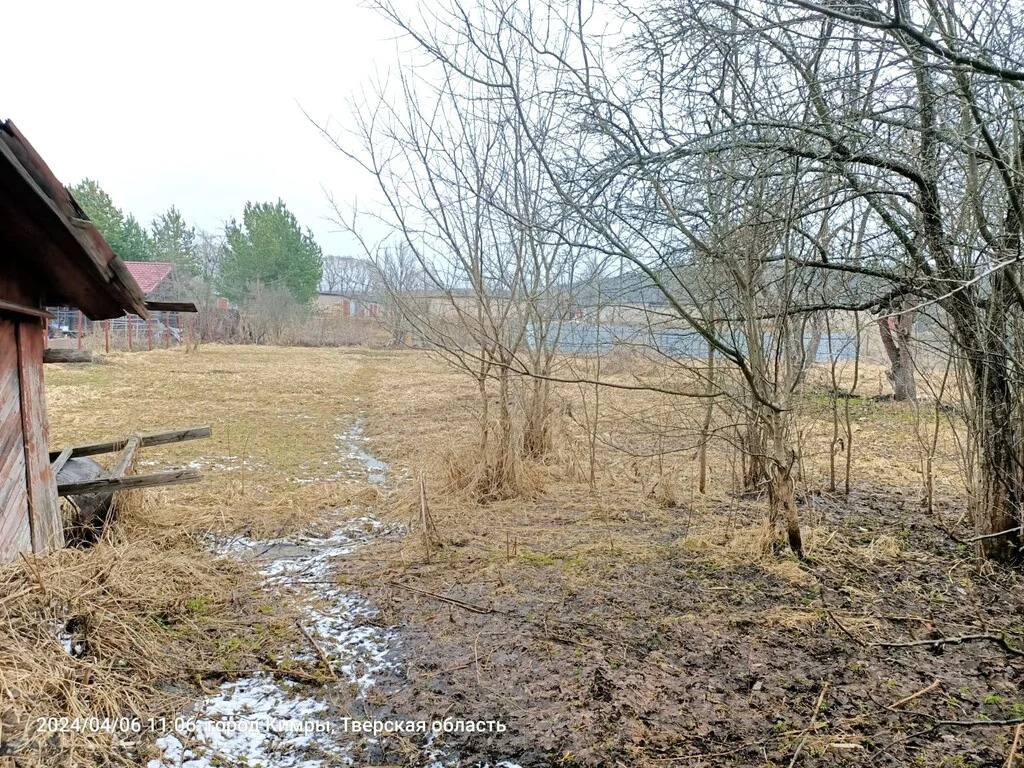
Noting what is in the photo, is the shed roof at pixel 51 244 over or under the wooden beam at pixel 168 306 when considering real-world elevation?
over

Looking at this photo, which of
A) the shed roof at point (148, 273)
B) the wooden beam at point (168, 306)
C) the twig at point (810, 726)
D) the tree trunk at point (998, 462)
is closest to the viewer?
the twig at point (810, 726)

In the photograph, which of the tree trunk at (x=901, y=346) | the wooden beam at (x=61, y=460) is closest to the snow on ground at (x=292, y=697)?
the wooden beam at (x=61, y=460)

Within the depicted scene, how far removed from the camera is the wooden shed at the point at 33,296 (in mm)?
3152

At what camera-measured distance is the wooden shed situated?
3.15 m

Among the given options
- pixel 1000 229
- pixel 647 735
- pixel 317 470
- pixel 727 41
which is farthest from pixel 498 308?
pixel 647 735

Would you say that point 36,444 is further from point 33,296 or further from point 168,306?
point 168,306

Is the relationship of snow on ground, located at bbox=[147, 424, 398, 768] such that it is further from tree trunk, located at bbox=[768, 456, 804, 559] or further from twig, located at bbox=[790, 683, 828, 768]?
tree trunk, located at bbox=[768, 456, 804, 559]

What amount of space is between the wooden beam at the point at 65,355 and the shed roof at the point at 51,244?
368 mm

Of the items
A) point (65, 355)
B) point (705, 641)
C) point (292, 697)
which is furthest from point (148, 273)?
point (705, 641)

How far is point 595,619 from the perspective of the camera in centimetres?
378

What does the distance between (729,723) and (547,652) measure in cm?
103

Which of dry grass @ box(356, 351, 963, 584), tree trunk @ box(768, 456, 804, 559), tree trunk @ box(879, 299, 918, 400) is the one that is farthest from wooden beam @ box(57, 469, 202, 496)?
tree trunk @ box(879, 299, 918, 400)

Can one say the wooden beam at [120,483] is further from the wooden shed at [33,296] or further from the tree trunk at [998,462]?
the tree trunk at [998,462]

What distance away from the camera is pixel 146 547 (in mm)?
4730
